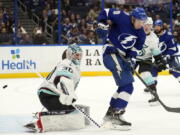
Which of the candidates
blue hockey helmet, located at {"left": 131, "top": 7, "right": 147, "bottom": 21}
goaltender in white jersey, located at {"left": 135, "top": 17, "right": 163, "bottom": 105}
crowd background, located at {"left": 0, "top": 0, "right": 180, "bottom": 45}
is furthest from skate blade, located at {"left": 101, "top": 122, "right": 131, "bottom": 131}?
crowd background, located at {"left": 0, "top": 0, "right": 180, "bottom": 45}

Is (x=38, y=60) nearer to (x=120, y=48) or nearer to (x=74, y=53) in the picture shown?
(x=120, y=48)

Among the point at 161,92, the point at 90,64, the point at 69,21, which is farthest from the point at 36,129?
the point at 69,21

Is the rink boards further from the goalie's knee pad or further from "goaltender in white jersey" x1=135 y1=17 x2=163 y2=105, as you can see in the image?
the goalie's knee pad

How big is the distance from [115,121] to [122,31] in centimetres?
85

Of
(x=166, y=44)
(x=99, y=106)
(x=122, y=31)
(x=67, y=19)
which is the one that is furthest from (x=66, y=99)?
(x=67, y=19)

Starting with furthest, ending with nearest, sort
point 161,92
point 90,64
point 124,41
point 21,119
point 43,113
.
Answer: point 90,64 < point 161,92 < point 21,119 < point 124,41 < point 43,113

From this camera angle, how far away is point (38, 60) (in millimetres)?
10008

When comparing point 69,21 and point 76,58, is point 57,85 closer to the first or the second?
point 76,58

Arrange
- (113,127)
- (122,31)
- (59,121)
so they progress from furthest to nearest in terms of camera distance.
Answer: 1. (122,31)
2. (113,127)
3. (59,121)

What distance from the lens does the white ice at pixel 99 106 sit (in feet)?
15.2

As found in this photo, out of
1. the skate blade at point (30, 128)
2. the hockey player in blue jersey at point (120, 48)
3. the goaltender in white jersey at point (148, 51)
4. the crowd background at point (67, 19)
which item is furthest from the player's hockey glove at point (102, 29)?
the crowd background at point (67, 19)

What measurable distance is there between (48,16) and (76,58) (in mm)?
6479

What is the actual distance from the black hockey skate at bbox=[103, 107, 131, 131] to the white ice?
7 cm

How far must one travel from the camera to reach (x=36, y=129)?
448cm
